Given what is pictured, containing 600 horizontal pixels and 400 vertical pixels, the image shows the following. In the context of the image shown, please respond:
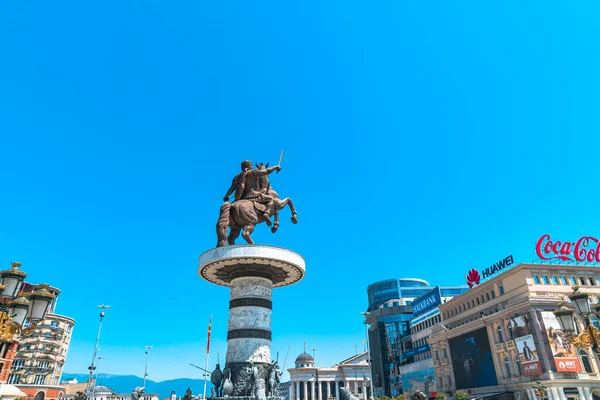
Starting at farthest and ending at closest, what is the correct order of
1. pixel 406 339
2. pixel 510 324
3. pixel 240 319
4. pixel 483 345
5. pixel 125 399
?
pixel 125 399, pixel 406 339, pixel 483 345, pixel 510 324, pixel 240 319

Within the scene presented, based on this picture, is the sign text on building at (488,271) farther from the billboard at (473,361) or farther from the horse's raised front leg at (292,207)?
the horse's raised front leg at (292,207)

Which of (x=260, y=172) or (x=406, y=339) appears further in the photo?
(x=406, y=339)

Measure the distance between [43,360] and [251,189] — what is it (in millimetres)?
68802

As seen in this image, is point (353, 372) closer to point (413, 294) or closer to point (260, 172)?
point (413, 294)

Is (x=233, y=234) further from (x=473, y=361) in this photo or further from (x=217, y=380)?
(x=473, y=361)

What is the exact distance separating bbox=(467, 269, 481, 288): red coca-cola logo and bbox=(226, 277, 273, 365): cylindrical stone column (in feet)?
157

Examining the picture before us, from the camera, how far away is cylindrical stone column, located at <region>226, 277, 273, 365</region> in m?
19.9

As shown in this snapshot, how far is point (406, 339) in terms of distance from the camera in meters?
84.3

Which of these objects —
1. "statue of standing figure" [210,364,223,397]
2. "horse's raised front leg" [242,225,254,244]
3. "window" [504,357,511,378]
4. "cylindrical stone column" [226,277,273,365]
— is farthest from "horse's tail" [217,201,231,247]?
"window" [504,357,511,378]

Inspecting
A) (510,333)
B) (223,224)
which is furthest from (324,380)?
(223,224)

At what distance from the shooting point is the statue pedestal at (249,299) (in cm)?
1934

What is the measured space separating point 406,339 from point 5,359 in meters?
69.1

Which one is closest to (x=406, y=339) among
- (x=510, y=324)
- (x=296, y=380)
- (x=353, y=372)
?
(x=353, y=372)

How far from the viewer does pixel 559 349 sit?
143 ft
